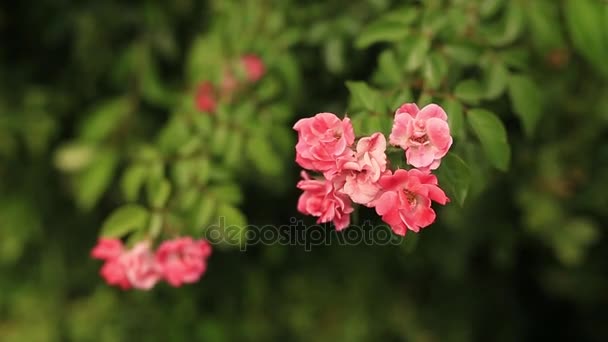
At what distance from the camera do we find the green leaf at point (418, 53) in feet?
3.70

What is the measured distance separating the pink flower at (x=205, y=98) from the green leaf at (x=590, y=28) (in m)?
0.72

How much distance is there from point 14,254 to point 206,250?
1.05 metres

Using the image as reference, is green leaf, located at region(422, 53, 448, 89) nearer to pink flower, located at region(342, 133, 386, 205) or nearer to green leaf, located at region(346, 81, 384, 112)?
green leaf, located at region(346, 81, 384, 112)

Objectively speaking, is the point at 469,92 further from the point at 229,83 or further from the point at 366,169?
the point at 229,83

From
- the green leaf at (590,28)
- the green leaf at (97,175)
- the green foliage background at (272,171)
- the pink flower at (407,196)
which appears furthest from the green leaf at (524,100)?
the green leaf at (97,175)

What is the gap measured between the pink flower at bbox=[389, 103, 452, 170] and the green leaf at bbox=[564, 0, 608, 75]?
43 cm

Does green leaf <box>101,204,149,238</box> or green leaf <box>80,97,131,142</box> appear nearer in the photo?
green leaf <box>101,204,149,238</box>

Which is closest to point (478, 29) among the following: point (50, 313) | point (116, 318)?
point (116, 318)

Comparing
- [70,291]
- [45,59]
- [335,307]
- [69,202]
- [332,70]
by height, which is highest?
[45,59]

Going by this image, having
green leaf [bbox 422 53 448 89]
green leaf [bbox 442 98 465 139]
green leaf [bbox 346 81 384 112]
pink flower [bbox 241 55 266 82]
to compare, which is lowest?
green leaf [bbox 442 98 465 139]

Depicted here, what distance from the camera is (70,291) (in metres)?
2.13

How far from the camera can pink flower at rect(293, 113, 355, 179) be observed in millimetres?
848

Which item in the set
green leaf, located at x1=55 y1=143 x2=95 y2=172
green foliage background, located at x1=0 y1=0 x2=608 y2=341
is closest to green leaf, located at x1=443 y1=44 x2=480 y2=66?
green foliage background, located at x1=0 y1=0 x2=608 y2=341

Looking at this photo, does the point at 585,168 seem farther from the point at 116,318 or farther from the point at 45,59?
the point at 45,59
